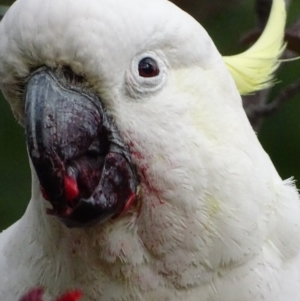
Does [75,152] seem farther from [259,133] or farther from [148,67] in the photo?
[259,133]

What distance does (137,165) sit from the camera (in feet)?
3.98

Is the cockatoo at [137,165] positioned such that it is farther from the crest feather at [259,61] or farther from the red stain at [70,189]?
the crest feather at [259,61]

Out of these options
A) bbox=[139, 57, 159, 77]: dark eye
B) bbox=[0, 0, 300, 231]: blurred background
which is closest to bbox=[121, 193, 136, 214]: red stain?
bbox=[139, 57, 159, 77]: dark eye

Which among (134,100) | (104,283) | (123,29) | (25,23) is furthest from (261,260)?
(25,23)

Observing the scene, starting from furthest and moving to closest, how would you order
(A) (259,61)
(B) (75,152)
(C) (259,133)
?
(C) (259,133), (A) (259,61), (B) (75,152)

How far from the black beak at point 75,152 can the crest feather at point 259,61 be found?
1.38 feet

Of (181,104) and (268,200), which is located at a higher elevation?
(181,104)

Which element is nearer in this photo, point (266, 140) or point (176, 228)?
point (176, 228)

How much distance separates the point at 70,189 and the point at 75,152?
0.07m

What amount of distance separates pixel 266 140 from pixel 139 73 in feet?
8.13

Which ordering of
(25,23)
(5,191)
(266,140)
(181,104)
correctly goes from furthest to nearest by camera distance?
(266,140)
(5,191)
(181,104)
(25,23)

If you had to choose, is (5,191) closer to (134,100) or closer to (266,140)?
(266,140)

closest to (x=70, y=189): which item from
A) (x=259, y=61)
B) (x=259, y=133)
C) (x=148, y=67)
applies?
(x=148, y=67)

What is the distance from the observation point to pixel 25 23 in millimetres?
1127
